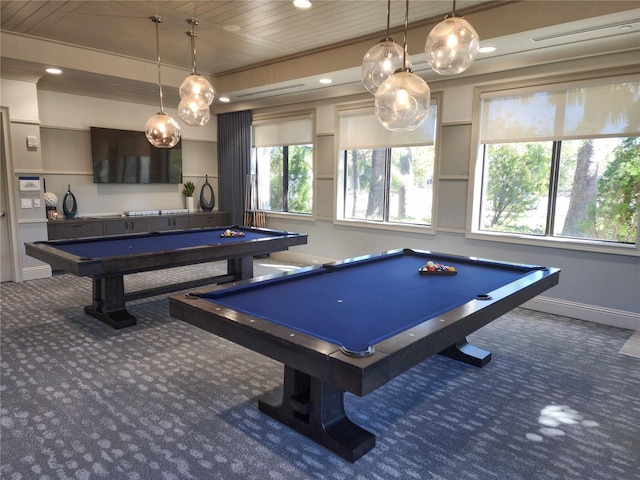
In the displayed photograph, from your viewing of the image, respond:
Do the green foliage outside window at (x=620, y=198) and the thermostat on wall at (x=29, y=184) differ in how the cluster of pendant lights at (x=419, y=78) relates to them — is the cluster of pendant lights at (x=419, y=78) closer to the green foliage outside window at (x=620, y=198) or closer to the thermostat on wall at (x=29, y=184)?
the green foliage outside window at (x=620, y=198)

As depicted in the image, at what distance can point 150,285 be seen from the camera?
5223 mm

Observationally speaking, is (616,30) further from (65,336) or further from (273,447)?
(65,336)

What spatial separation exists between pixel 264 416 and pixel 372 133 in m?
4.32

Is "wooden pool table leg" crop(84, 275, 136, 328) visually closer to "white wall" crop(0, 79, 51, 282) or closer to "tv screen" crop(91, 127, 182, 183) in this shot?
"white wall" crop(0, 79, 51, 282)

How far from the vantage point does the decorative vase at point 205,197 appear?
7480 mm

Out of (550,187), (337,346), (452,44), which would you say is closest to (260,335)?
(337,346)

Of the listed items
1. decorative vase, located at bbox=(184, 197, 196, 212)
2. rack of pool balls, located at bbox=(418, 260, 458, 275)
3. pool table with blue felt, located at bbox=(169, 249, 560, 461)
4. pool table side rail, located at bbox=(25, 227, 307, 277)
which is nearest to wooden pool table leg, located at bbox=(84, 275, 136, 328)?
pool table side rail, located at bbox=(25, 227, 307, 277)

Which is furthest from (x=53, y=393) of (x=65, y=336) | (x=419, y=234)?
(x=419, y=234)

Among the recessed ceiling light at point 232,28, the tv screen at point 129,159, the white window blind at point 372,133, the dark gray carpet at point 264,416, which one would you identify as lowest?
the dark gray carpet at point 264,416

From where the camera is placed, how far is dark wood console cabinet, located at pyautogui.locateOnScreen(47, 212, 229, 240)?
18.7 feet

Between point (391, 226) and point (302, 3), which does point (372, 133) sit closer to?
point (391, 226)

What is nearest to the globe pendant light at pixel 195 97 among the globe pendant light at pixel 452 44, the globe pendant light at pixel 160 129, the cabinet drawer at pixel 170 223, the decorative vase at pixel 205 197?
the globe pendant light at pixel 160 129

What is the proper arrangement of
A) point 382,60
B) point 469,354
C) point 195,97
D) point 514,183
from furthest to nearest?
point 514,183, point 195,97, point 469,354, point 382,60

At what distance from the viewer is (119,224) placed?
241 inches
